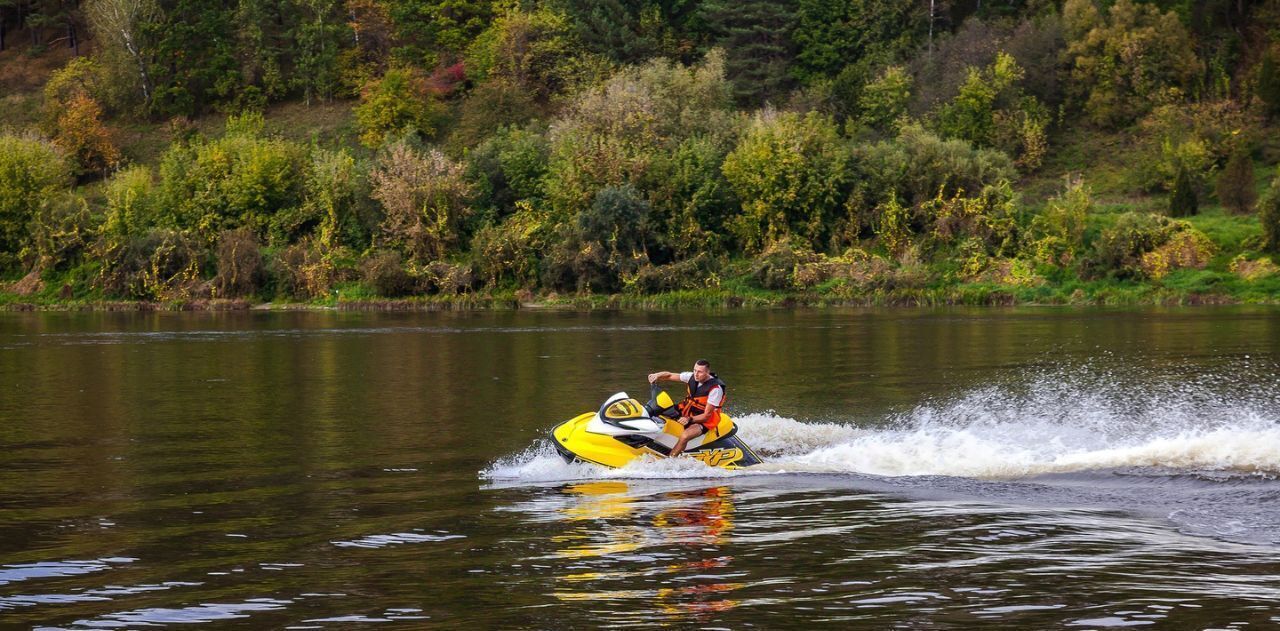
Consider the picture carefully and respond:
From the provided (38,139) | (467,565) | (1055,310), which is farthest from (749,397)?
(38,139)

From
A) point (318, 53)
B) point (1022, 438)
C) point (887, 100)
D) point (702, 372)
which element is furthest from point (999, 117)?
point (702, 372)

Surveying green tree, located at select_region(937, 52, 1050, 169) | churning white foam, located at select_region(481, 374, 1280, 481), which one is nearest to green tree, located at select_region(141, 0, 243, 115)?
green tree, located at select_region(937, 52, 1050, 169)

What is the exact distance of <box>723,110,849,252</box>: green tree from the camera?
7338 centimetres

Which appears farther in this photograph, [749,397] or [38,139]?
[38,139]

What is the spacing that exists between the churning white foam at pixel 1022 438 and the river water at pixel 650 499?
0.25 ft

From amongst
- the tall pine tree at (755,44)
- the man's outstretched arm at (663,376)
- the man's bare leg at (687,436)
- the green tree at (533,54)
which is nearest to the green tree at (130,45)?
the green tree at (533,54)

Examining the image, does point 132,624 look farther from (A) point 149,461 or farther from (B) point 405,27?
(B) point 405,27

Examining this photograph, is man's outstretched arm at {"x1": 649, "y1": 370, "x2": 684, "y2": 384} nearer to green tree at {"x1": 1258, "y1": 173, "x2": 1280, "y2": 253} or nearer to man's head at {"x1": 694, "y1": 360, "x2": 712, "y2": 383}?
man's head at {"x1": 694, "y1": 360, "x2": 712, "y2": 383}

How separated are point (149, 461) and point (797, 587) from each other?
13177 millimetres

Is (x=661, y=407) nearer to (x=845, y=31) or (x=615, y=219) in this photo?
(x=615, y=219)

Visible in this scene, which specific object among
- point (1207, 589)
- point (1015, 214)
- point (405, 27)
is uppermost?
point (405, 27)

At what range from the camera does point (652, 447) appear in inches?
849

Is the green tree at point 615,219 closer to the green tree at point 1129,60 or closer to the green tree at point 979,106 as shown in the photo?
the green tree at point 979,106

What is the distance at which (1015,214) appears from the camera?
70688 millimetres
